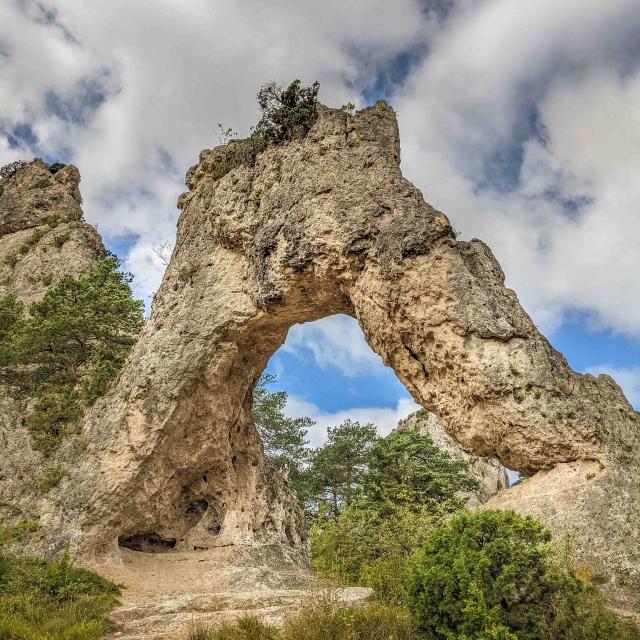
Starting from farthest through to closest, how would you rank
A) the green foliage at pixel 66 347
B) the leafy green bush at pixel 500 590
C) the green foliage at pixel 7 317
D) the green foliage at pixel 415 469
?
1. the green foliage at pixel 415 469
2. the green foliage at pixel 7 317
3. the green foliage at pixel 66 347
4. the leafy green bush at pixel 500 590

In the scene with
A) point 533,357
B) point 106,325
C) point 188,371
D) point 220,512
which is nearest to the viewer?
point 533,357

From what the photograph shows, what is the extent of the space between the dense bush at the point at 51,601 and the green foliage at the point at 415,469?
12364mm

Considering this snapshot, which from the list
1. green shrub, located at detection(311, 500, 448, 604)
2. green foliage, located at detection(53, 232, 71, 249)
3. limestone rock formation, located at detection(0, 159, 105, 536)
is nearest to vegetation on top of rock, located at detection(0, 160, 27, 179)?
limestone rock formation, located at detection(0, 159, 105, 536)

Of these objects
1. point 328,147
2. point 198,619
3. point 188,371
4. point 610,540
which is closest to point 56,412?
point 188,371

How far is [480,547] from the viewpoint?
693 centimetres

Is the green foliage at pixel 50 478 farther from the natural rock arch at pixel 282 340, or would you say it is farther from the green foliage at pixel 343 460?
the green foliage at pixel 343 460

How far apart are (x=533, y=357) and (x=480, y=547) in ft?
18.3

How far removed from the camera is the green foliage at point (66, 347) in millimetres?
18438

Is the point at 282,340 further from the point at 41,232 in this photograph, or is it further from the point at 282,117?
the point at 41,232

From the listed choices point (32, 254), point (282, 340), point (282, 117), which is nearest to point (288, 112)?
point (282, 117)

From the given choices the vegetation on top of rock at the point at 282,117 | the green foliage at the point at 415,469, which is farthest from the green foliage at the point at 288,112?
the green foliage at the point at 415,469

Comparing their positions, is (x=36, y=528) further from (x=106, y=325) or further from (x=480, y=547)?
(x=480, y=547)

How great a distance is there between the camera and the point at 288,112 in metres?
18.0

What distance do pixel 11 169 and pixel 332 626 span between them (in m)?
40.0
